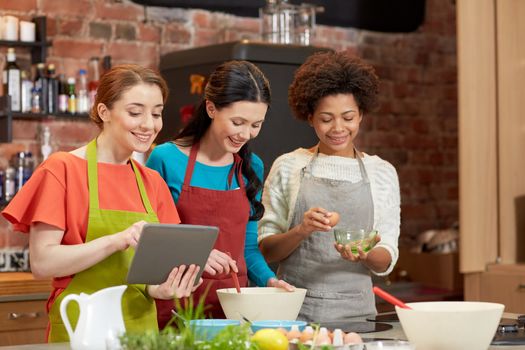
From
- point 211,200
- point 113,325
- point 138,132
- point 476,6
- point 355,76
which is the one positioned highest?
point 476,6

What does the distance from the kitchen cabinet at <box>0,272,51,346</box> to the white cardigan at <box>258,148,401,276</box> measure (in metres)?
1.25

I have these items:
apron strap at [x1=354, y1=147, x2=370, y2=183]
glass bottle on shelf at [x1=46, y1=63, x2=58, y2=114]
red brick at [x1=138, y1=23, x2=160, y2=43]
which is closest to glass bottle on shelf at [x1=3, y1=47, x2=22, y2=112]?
glass bottle on shelf at [x1=46, y1=63, x2=58, y2=114]

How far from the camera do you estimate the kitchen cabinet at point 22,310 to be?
147 inches

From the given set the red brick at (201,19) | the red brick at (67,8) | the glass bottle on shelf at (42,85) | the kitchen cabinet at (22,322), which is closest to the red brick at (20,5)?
the red brick at (67,8)

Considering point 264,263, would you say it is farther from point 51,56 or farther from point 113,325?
point 51,56

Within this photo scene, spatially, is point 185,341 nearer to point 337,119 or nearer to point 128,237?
point 128,237

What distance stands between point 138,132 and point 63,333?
0.53m

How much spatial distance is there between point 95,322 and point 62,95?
2.50m

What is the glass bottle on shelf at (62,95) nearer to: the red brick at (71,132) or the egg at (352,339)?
the red brick at (71,132)

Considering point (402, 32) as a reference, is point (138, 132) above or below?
below

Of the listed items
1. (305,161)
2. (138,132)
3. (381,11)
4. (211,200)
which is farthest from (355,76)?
(381,11)

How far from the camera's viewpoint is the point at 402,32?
5504mm

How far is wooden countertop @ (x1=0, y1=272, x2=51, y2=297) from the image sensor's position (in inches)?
149

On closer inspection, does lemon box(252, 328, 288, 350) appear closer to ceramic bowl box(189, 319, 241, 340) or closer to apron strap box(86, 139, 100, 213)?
ceramic bowl box(189, 319, 241, 340)
